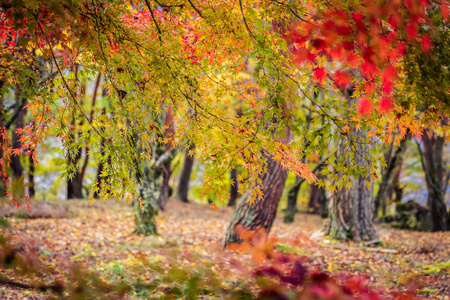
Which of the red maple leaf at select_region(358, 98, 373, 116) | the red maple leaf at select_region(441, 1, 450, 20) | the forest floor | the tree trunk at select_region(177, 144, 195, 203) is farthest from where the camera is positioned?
the tree trunk at select_region(177, 144, 195, 203)

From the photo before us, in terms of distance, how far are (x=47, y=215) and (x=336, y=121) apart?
8892 millimetres

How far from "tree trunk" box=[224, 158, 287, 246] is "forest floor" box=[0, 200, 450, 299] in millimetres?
612

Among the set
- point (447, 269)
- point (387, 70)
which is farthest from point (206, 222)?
point (387, 70)

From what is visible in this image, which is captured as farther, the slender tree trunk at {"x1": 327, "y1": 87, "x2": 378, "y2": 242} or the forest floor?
the slender tree trunk at {"x1": 327, "y1": 87, "x2": 378, "y2": 242}

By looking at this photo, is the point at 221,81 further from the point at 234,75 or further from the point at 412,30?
the point at 412,30

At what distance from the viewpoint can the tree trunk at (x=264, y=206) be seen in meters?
7.50

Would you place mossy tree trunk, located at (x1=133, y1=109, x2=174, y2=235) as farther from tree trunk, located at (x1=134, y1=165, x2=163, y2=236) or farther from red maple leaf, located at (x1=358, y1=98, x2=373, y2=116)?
red maple leaf, located at (x1=358, y1=98, x2=373, y2=116)

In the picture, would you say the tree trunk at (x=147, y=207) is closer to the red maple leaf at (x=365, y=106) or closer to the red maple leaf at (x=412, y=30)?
the red maple leaf at (x=365, y=106)

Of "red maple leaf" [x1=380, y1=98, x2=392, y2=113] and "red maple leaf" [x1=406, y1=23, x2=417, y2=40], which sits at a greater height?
"red maple leaf" [x1=406, y1=23, x2=417, y2=40]

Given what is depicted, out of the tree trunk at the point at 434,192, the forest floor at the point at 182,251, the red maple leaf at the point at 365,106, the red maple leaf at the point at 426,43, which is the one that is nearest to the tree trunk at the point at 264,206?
the forest floor at the point at 182,251

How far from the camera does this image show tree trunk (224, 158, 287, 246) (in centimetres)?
750

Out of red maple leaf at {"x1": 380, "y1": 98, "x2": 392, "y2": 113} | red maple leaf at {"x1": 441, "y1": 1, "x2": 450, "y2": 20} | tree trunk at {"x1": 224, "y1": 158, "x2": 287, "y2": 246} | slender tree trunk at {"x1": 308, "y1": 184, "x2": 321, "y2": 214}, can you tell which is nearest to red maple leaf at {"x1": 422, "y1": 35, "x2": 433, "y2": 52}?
red maple leaf at {"x1": 441, "y1": 1, "x2": 450, "y2": 20}

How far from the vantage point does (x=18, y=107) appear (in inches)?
318

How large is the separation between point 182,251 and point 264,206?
6.33 ft
